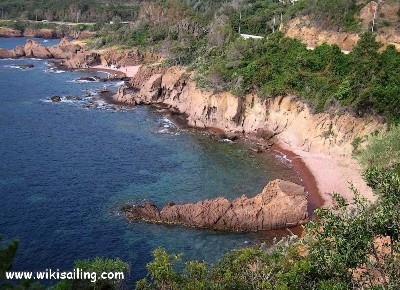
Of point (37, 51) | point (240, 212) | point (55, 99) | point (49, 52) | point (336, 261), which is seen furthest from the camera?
point (49, 52)

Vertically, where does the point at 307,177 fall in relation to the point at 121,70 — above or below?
above

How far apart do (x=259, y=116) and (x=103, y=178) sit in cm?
2379

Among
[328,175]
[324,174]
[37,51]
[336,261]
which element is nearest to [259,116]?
[324,174]

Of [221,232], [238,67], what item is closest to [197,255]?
[221,232]

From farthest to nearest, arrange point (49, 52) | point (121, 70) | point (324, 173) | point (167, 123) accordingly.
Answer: point (49, 52)
point (121, 70)
point (167, 123)
point (324, 173)

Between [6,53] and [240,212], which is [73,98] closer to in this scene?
[6,53]

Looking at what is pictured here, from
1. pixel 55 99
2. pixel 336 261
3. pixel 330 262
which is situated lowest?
pixel 55 99

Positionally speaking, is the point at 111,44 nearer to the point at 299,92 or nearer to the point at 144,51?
the point at 144,51

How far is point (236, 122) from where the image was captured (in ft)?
214

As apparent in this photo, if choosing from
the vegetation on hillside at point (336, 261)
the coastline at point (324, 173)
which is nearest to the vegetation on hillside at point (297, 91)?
the vegetation on hillside at point (336, 261)

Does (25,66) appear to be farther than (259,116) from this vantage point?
Yes

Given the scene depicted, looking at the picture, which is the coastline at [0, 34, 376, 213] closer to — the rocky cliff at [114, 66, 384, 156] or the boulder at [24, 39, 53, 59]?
the rocky cliff at [114, 66, 384, 156]

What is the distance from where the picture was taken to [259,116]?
63.9 metres

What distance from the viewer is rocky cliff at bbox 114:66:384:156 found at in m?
55.1
